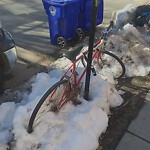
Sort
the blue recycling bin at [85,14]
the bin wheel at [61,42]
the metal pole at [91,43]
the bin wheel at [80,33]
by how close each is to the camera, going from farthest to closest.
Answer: the bin wheel at [80,33] → the blue recycling bin at [85,14] → the bin wheel at [61,42] → the metal pole at [91,43]

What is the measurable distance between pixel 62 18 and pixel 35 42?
884 mm

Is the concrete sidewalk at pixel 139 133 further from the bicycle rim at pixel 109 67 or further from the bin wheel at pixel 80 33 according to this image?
the bin wheel at pixel 80 33

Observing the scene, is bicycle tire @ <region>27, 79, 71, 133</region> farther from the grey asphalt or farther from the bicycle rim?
the bicycle rim

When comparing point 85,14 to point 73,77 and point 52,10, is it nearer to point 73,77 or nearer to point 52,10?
point 52,10

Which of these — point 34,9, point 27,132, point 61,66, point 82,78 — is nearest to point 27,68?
point 61,66

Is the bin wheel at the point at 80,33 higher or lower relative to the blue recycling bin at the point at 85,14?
lower

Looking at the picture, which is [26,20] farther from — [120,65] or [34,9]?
[120,65]

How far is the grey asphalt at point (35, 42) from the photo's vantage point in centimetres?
337

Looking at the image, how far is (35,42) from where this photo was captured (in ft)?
19.0

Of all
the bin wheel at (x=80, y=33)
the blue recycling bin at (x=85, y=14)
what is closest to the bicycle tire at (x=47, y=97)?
the bin wheel at (x=80, y=33)

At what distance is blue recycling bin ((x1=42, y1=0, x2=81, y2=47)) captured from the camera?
5.15 metres

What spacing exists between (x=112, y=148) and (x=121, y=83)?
1.47 meters

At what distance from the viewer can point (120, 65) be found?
4.65m

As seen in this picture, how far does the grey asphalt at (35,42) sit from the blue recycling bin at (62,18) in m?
0.26
